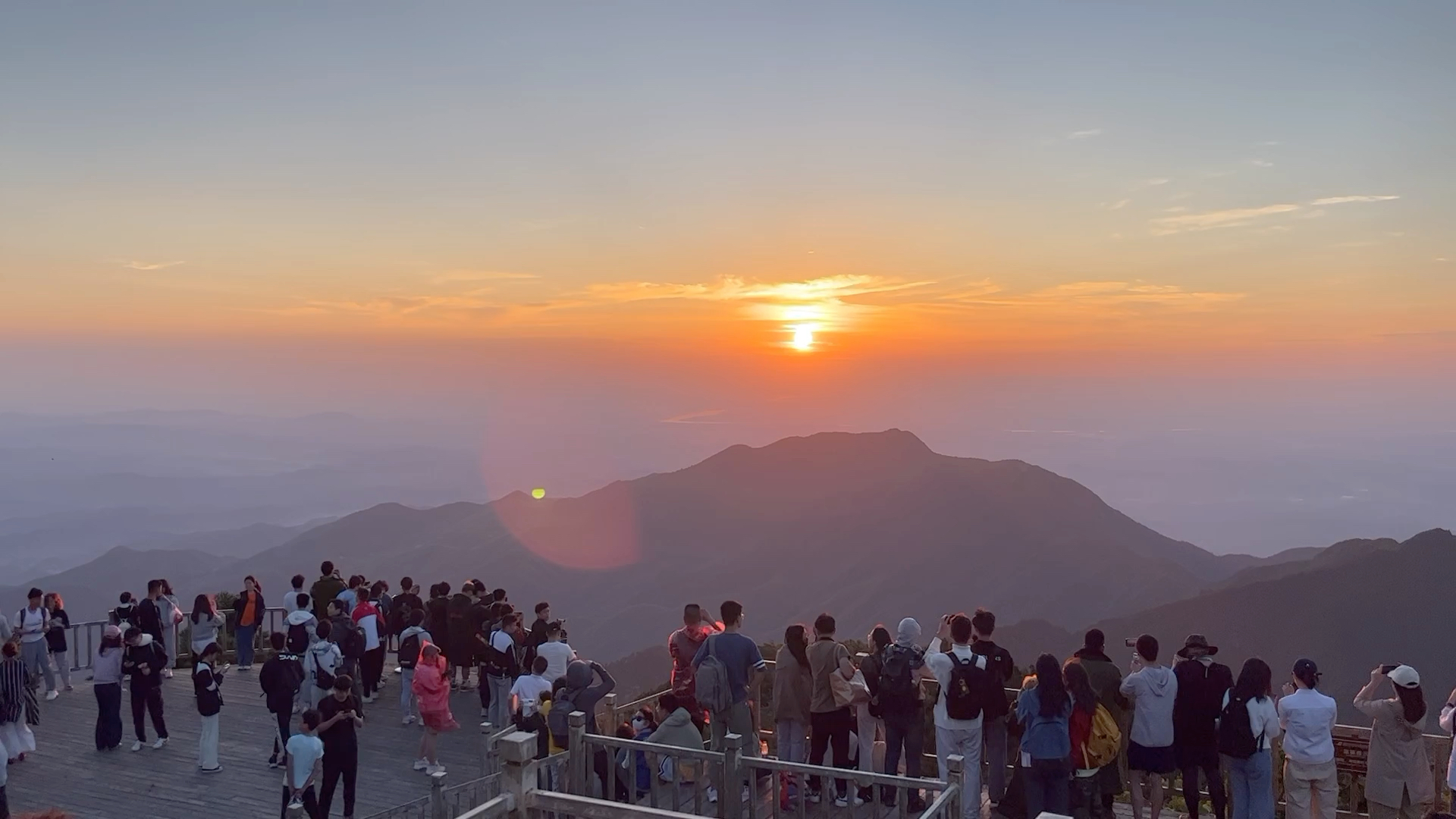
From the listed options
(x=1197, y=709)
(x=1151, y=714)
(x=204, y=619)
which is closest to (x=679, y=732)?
(x=1151, y=714)

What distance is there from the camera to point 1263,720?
29.1ft

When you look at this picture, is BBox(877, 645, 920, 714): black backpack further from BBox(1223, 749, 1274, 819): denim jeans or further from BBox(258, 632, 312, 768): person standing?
BBox(258, 632, 312, 768): person standing

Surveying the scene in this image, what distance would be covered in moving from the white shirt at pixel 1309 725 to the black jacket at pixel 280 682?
11048 mm

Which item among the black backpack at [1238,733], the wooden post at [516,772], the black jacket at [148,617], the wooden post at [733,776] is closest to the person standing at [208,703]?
the black jacket at [148,617]

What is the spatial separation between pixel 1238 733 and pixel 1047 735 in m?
1.74

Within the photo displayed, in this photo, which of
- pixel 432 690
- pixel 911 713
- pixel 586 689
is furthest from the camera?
pixel 432 690

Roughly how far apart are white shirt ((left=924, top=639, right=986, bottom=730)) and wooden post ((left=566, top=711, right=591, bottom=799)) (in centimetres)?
357

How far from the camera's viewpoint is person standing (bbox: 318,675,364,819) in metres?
10.4

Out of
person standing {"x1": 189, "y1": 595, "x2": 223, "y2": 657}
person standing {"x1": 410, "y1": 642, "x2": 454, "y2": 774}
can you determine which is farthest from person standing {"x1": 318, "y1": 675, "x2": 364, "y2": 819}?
person standing {"x1": 189, "y1": 595, "x2": 223, "y2": 657}

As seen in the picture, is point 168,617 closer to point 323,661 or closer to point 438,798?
point 323,661

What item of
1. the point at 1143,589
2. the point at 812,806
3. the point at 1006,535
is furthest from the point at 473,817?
the point at 1006,535

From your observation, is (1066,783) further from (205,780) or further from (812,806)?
(205,780)

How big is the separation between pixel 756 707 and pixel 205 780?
753cm

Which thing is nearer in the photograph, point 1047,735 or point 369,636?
point 1047,735
